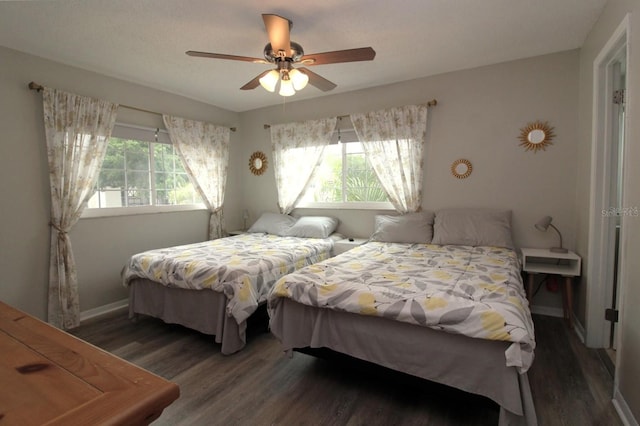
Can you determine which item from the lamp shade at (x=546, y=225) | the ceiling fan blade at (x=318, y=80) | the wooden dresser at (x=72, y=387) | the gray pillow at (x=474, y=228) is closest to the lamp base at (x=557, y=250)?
the lamp shade at (x=546, y=225)

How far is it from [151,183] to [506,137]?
3.92 metres

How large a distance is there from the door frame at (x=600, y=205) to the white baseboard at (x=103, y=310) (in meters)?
4.32

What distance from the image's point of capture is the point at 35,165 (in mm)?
2809

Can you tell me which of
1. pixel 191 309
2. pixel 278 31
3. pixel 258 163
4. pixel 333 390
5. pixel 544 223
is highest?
pixel 278 31

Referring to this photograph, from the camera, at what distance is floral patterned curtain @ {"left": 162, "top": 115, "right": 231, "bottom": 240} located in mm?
3926

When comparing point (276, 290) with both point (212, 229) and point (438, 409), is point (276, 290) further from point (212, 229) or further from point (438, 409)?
point (212, 229)

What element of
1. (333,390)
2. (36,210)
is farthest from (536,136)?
(36,210)

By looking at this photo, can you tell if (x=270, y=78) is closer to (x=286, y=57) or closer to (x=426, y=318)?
(x=286, y=57)

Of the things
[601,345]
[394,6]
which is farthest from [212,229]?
[601,345]

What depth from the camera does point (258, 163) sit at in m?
4.69

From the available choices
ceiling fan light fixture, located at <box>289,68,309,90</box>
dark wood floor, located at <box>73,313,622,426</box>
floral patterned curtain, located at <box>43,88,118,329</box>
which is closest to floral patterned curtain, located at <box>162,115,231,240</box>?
floral patterned curtain, located at <box>43,88,118,329</box>

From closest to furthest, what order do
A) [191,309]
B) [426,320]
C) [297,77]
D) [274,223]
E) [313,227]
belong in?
1. [426,320]
2. [297,77]
3. [191,309]
4. [313,227]
5. [274,223]

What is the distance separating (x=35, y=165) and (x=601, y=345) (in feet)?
16.0

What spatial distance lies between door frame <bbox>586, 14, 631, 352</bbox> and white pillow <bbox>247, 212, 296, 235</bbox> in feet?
10.0
